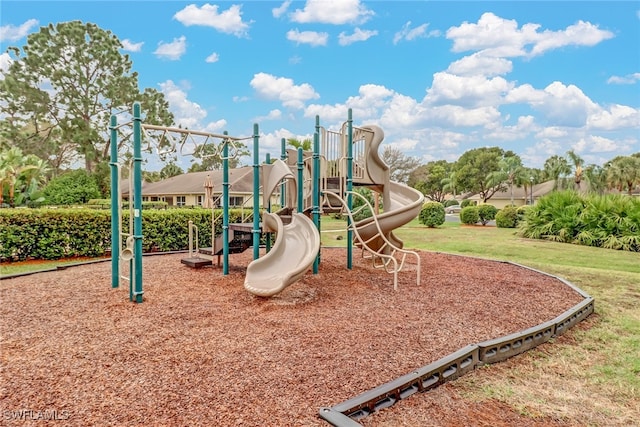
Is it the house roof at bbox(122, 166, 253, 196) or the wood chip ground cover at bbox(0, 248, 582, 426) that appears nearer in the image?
the wood chip ground cover at bbox(0, 248, 582, 426)

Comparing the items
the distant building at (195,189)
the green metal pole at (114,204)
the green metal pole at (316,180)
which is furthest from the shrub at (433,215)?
the green metal pole at (114,204)

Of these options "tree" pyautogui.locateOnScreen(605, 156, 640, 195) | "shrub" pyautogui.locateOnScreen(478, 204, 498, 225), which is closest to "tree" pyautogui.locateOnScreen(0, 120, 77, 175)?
"shrub" pyautogui.locateOnScreen(478, 204, 498, 225)

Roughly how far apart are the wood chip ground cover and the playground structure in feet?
1.45

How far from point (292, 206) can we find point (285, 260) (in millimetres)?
1838

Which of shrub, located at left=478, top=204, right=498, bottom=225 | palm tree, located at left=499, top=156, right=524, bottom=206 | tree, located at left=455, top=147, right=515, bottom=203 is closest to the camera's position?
shrub, located at left=478, top=204, right=498, bottom=225

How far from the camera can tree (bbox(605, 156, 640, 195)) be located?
135ft

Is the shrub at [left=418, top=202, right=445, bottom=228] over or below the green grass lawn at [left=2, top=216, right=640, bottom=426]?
over

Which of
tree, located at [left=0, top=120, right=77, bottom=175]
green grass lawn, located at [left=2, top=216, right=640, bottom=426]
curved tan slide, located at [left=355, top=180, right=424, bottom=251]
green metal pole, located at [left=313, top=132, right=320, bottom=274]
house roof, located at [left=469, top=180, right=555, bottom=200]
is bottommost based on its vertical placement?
green grass lawn, located at [left=2, top=216, right=640, bottom=426]

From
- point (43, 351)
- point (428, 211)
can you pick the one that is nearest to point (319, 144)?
point (43, 351)

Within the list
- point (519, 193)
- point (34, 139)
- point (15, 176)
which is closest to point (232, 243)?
point (15, 176)

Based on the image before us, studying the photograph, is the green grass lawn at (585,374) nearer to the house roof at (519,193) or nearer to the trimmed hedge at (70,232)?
the trimmed hedge at (70,232)

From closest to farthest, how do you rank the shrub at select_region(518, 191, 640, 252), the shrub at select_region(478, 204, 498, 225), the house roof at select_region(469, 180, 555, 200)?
the shrub at select_region(518, 191, 640, 252), the shrub at select_region(478, 204, 498, 225), the house roof at select_region(469, 180, 555, 200)

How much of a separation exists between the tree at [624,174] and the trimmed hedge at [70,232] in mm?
47084

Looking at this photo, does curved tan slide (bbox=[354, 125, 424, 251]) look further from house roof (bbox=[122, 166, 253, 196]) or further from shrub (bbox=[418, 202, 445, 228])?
house roof (bbox=[122, 166, 253, 196])
